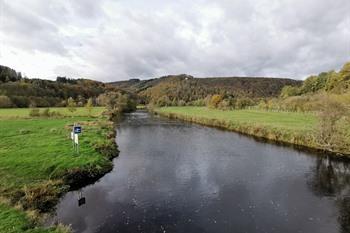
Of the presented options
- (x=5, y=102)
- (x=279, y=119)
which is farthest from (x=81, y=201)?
(x=5, y=102)

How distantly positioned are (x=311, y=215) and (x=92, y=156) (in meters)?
15.5

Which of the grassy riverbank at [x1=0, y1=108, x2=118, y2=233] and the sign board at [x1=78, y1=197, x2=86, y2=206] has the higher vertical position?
the grassy riverbank at [x1=0, y1=108, x2=118, y2=233]

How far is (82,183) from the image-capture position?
657 inches

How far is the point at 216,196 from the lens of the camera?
15.3m

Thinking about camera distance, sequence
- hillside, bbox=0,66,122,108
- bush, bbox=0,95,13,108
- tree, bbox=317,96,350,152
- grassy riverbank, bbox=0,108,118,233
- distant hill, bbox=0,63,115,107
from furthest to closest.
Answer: distant hill, bbox=0,63,115,107
hillside, bbox=0,66,122,108
bush, bbox=0,95,13,108
tree, bbox=317,96,350,152
grassy riverbank, bbox=0,108,118,233

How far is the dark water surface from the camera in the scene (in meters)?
11.9

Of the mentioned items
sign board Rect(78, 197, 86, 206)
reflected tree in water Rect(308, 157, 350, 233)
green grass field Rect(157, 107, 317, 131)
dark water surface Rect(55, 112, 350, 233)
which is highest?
green grass field Rect(157, 107, 317, 131)

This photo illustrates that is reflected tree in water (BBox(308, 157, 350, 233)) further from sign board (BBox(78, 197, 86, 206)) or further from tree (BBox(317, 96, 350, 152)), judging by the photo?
sign board (BBox(78, 197, 86, 206))

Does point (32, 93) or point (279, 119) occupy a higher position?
point (32, 93)

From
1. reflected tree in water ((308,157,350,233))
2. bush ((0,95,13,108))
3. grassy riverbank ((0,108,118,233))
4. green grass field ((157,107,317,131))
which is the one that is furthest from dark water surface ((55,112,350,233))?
bush ((0,95,13,108))

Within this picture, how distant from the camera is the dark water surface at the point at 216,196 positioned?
11.9 metres

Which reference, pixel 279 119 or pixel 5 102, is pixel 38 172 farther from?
pixel 5 102

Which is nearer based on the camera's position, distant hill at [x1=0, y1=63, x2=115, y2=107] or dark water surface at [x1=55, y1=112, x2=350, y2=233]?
dark water surface at [x1=55, y1=112, x2=350, y2=233]

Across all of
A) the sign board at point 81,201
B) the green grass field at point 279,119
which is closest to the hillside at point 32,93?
the green grass field at point 279,119
